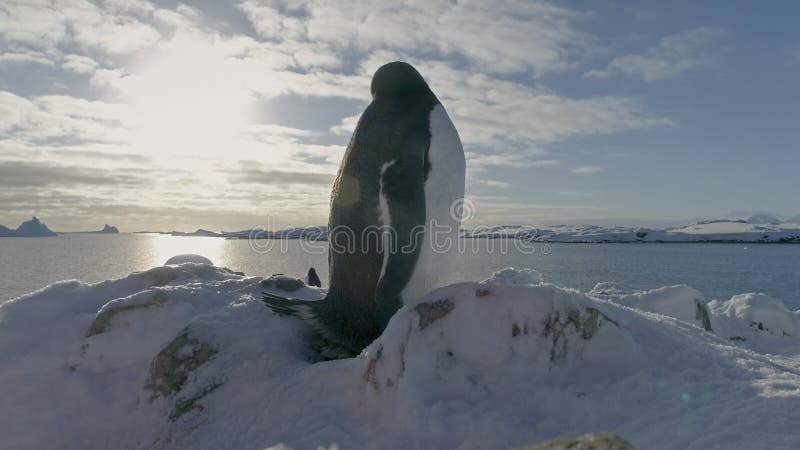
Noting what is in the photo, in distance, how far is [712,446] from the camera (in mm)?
2162

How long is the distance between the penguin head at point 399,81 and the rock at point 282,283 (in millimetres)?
2568

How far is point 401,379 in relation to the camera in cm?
311

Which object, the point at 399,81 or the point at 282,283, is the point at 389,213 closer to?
the point at 399,81

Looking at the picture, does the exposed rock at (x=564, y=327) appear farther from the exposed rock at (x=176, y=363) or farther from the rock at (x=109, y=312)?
the rock at (x=109, y=312)

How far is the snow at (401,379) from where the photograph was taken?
2660mm

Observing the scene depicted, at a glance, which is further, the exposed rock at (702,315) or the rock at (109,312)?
the exposed rock at (702,315)

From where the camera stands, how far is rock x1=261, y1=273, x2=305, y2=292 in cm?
605

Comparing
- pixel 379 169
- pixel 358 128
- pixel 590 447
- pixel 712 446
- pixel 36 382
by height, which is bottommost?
pixel 36 382

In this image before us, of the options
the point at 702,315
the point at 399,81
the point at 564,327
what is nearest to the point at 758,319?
the point at 702,315

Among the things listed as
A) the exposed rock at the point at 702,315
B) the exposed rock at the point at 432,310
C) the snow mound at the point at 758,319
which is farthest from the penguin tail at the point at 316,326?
the snow mound at the point at 758,319

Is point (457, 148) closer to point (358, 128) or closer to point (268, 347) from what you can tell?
point (358, 128)

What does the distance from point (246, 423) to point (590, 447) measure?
8.96 ft

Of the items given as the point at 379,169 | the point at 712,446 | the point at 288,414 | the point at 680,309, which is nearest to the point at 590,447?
the point at 712,446

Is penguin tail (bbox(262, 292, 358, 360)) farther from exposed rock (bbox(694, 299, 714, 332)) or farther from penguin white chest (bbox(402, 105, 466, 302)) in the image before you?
exposed rock (bbox(694, 299, 714, 332))
